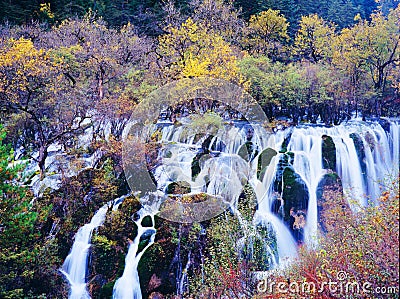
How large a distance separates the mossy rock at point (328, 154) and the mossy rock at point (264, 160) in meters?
2.32

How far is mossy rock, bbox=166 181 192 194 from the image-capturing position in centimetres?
1273

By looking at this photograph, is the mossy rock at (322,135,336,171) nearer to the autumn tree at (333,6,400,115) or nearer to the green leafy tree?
the autumn tree at (333,6,400,115)

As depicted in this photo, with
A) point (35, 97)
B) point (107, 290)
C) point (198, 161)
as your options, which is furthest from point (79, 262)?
point (35, 97)

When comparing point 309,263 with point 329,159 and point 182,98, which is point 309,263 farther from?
point 182,98

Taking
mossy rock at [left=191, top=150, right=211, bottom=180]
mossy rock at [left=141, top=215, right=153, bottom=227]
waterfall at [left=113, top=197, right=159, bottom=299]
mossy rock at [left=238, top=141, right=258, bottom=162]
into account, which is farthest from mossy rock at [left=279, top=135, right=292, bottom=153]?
mossy rock at [left=141, top=215, right=153, bottom=227]

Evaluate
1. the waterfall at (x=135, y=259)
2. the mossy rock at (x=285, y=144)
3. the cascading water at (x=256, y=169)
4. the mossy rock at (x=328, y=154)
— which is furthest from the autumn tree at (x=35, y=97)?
the mossy rock at (x=328, y=154)

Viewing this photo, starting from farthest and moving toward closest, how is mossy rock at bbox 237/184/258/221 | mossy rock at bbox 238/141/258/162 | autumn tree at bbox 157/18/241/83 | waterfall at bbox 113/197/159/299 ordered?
1. autumn tree at bbox 157/18/241/83
2. mossy rock at bbox 238/141/258/162
3. mossy rock at bbox 237/184/258/221
4. waterfall at bbox 113/197/159/299

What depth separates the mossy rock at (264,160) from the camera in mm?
14141

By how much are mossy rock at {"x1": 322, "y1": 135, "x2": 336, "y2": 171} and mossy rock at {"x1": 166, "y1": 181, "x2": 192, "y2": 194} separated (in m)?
6.69

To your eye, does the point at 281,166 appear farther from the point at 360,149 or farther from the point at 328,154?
the point at 360,149

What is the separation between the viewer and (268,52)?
87.0 ft

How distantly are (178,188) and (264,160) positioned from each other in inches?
178

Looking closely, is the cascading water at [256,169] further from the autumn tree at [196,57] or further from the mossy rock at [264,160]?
the autumn tree at [196,57]

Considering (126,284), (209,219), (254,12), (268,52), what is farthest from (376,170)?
(254,12)
